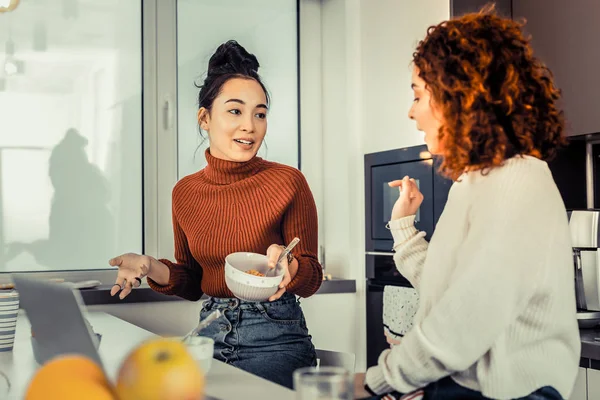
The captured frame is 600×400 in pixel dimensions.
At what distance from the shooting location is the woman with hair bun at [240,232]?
181 cm

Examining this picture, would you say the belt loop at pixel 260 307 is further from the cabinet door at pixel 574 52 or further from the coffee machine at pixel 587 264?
the cabinet door at pixel 574 52

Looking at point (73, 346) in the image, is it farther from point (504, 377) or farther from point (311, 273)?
point (311, 273)

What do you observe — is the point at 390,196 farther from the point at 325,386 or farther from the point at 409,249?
the point at 325,386

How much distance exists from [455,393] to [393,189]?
192cm

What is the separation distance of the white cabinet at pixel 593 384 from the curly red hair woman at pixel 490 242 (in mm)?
944

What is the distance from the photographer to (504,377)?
1.09 meters

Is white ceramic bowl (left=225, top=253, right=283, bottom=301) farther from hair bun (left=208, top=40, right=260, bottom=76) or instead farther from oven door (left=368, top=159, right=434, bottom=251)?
oven door (left=368, top=159, right=434, bottom=251)

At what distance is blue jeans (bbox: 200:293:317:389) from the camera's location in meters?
1.79

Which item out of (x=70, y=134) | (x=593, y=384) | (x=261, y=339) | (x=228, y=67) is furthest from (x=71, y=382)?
(x=70, y=134)

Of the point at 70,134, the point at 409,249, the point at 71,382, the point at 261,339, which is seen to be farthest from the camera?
the point at 70,134

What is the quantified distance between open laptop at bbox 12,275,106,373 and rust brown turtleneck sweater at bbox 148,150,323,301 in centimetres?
89

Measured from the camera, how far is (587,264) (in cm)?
224

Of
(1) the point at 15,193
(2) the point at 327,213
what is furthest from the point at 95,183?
(2) the point at 327,213

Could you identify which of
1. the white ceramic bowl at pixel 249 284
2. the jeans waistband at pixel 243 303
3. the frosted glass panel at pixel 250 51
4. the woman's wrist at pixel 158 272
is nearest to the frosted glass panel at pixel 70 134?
the frosted glass panel at pixel 250 51
